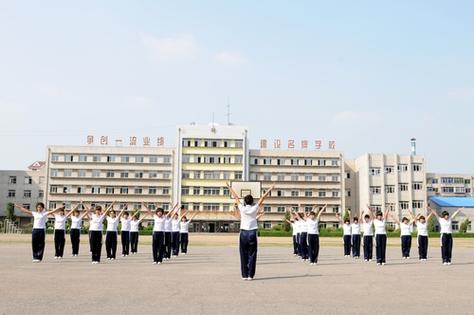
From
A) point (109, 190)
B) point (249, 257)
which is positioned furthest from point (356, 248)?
point (109, 190)

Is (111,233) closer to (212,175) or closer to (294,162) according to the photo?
(212,175)

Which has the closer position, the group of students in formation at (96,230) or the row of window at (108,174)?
the group of students in formation at (96,230)

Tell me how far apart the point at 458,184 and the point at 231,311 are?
105 metres

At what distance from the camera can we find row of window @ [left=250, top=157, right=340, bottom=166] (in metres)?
89.3

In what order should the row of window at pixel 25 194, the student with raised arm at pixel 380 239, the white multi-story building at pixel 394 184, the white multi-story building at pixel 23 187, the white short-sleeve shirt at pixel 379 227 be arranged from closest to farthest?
the student with raised arm at pixel 380 239
the white short-sleeve shirt at pixel 379 227
the white multi-story building at pixel 394 184
the white multi-story building at pixel 23 187
the row of window at pixel 25 194

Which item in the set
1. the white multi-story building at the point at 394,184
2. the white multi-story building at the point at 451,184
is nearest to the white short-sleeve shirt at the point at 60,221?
the white multi-story building at the point at 394,184

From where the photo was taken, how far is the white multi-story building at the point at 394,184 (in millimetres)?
86312

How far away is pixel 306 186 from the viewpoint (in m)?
90.0

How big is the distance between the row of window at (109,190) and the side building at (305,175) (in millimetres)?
16451

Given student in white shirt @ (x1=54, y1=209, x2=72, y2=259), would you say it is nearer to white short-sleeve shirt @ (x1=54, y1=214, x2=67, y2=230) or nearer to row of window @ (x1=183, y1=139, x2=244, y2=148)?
white short-sleeve shirt @ (x1=54, y1=214, x2=67, y2=230)

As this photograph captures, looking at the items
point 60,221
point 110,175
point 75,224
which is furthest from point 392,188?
point 60,221

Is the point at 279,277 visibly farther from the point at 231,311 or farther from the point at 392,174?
the point at 392,174

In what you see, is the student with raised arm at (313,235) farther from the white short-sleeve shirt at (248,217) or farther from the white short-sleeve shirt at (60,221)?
the white short-sleeve shirt at (60,221)

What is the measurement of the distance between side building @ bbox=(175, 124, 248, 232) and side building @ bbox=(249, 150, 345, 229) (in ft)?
13.4
